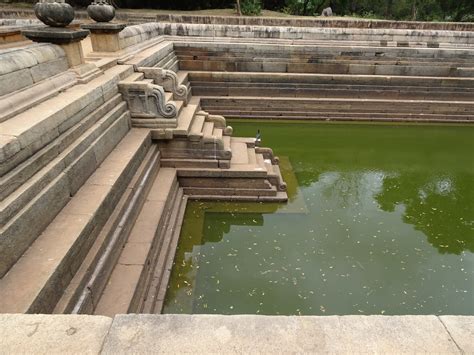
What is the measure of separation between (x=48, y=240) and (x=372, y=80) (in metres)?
10.9

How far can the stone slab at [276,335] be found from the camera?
1.81m

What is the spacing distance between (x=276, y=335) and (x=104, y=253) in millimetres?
2619

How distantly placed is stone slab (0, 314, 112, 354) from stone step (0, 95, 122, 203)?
1.45 metres

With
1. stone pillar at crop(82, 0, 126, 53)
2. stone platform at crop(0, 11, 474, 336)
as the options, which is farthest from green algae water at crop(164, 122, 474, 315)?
stone pillar at crop(82, 0, 126, 53)

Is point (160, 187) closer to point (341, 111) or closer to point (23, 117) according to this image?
point (23, 117)

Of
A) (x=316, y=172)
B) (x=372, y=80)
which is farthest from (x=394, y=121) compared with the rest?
(x=316, y=172)

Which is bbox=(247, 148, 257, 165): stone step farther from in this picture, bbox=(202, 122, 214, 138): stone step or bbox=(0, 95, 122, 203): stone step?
bbox=(0, 95, 122, 203): stone step

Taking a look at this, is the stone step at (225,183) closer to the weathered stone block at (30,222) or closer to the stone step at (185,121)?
the stone step at (185,121)

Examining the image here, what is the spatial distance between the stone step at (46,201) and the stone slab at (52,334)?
1138 millimetres

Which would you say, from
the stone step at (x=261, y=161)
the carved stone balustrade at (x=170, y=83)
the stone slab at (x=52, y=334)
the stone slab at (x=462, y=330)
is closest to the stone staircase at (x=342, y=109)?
the carved stone balustrade at (x=170, y=83)

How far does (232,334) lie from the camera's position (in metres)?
1.88

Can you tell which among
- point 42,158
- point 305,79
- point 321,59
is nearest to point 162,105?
point 42,158

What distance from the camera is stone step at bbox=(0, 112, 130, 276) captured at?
9.67ft

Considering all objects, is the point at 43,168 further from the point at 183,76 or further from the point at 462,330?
the point at 183,76
